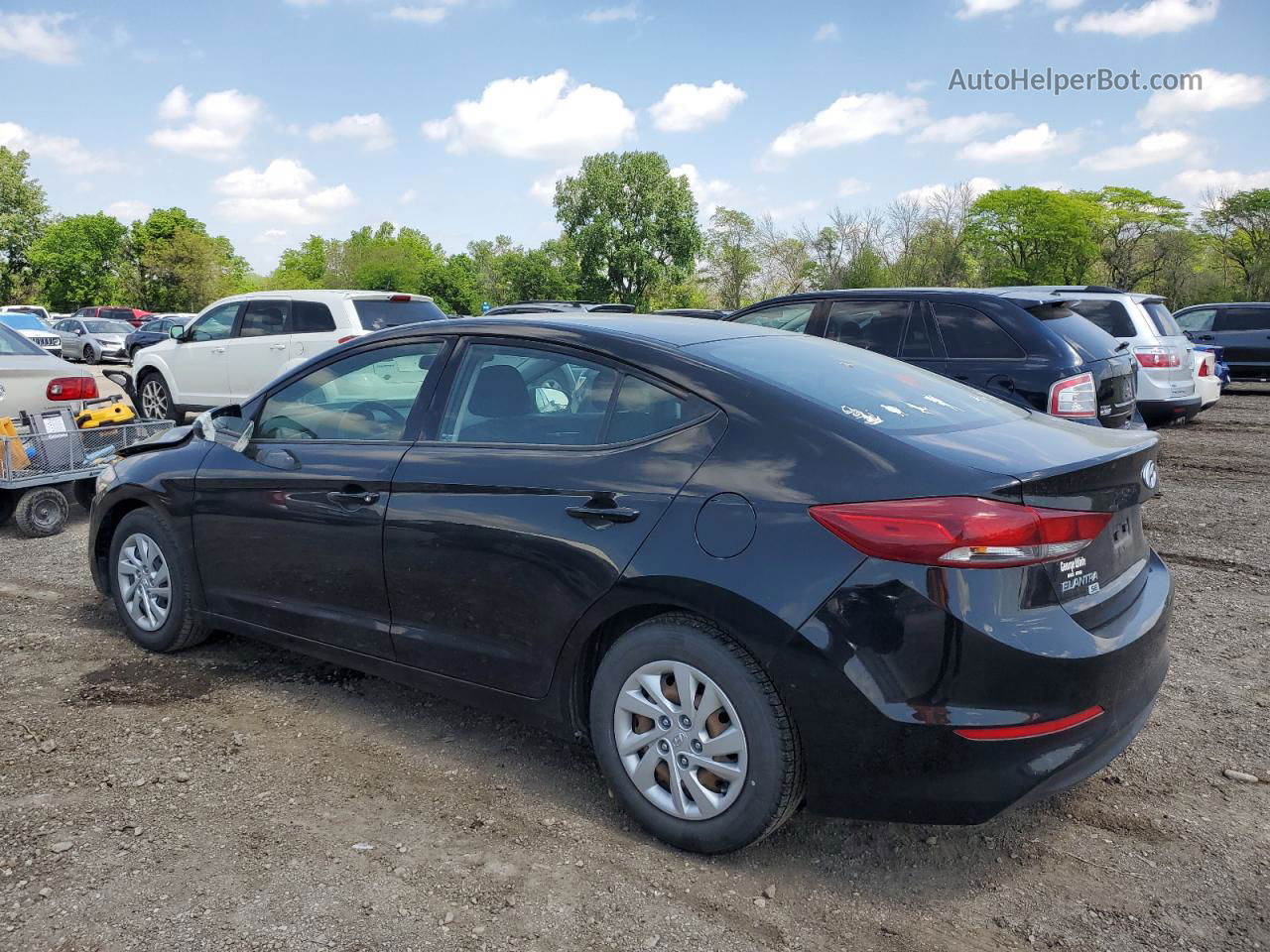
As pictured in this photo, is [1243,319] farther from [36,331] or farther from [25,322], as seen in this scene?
[25,322]

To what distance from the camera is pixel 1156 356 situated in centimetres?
1231

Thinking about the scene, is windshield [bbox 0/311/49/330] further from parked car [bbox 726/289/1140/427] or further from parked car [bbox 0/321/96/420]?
parked car [bbox 726/289/1140/427]

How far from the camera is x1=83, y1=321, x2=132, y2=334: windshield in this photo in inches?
1366

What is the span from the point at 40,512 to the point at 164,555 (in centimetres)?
329

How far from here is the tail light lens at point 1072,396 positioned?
7.16m

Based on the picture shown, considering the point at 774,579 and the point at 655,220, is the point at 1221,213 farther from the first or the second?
the point at 774,579

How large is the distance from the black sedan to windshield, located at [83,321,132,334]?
35.3 metres

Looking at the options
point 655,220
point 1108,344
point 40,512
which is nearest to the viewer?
point 40,512

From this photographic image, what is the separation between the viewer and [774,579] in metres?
2.68

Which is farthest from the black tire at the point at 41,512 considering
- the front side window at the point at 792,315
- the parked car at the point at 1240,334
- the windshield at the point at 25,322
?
the windshield at the point at 25,322

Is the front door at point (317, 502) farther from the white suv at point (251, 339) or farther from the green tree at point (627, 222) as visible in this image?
the green tree at point (627, 222)

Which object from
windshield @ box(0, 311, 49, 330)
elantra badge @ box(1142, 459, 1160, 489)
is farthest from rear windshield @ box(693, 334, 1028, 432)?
windshield @ box(0, 311, 49, 330)

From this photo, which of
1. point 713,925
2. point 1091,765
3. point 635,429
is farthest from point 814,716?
point 635,429

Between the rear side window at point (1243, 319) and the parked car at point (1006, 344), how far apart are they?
529 inches
